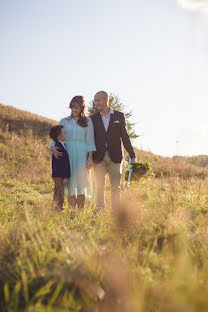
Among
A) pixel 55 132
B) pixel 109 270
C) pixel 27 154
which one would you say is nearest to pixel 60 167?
pixel 55 132

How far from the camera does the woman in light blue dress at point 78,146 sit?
4.89m

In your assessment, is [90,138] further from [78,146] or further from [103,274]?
[103,274]

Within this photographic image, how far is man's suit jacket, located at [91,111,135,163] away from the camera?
4.98 meters

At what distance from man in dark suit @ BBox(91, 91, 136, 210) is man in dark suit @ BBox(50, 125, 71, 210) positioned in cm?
61

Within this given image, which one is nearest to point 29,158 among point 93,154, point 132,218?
point 93,154

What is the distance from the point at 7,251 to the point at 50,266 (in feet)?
1.69

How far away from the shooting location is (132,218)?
11.6 ft

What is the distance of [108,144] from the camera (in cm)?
498

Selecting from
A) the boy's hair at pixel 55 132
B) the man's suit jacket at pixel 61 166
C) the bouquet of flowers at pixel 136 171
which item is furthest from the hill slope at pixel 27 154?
the boy's hair at pixel 55 132

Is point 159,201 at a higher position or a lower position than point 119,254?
higher

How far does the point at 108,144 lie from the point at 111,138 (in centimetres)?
12

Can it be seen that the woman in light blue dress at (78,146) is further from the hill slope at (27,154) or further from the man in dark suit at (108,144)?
the hill slope at (27,154)

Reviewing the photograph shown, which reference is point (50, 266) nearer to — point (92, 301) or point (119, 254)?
point (92, 301)

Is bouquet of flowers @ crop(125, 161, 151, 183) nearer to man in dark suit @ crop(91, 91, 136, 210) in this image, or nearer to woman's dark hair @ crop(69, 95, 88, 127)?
man in dark suit @ crop(91, 91, 136, 210)
